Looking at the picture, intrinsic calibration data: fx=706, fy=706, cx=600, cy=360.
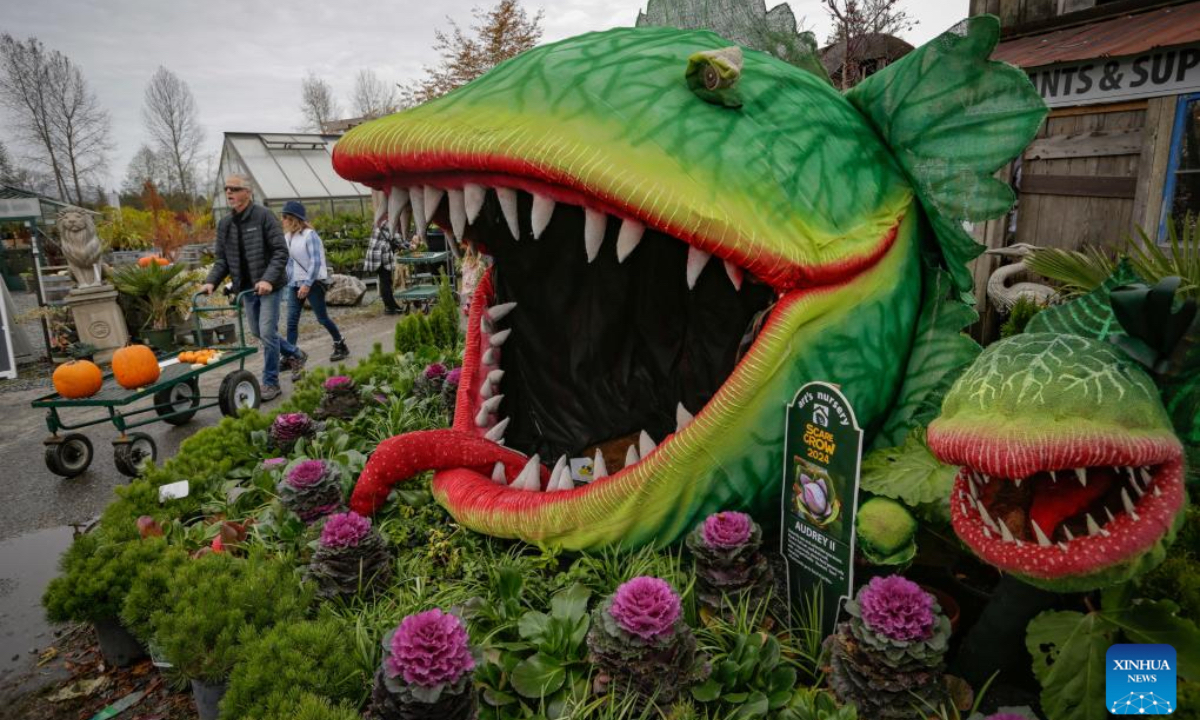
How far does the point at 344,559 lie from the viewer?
223cm

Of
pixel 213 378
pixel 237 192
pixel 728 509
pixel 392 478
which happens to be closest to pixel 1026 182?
pixel 728 509

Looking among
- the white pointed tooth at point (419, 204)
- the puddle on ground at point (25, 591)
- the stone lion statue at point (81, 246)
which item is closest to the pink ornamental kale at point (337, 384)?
the puddle on ground at point (25, 591)

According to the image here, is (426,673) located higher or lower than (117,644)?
higher

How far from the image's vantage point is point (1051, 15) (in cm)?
567

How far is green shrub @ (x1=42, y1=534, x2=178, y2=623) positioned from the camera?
7.33ft

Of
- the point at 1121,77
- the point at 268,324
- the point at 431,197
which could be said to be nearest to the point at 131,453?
the point at 268,324

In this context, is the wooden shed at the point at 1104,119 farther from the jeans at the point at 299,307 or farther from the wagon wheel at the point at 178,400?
the wagon wheel at the point at 178,400

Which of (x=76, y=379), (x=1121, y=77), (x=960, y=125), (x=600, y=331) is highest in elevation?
(x=1121, y=77)

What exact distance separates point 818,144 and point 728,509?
1010 mm

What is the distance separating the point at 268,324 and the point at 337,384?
257 centimetres

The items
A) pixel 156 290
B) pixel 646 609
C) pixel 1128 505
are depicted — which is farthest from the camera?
pixel 156 290

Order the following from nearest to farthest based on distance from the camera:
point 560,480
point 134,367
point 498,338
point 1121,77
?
point 560,480
point 498,338
point 134,367
point 1121,77

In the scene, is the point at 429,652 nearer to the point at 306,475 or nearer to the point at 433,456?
the point at 433,456

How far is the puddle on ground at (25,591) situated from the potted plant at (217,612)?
3.36 ft
